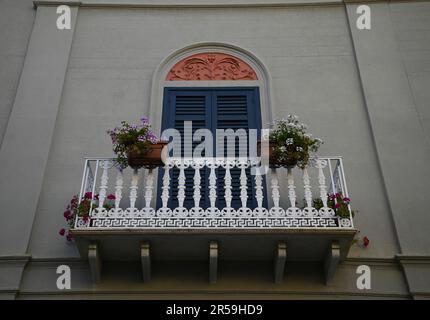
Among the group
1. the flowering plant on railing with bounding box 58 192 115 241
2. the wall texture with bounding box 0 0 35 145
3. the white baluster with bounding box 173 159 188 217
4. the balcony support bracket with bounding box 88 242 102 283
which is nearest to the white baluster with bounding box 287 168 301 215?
the white baluster with bounding box 173 159 188 217

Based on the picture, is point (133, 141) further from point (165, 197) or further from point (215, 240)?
point (215, 240)

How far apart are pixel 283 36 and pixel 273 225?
15.5 feet

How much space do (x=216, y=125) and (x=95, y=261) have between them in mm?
3267

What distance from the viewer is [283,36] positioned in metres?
11.1

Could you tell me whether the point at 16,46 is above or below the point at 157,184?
above

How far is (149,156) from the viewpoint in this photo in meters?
8.30

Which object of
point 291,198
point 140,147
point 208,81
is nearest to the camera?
point 291,198

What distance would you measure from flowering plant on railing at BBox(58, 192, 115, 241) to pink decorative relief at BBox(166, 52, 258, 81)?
3197 millimetres

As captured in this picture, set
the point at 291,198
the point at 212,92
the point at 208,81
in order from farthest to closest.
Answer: the point at 208,81 → the point at 212,92 → the point at 291,198

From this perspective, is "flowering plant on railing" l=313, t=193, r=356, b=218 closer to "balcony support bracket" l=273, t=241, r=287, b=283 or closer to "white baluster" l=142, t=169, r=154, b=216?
"balcony support bracket" l=273, t=241, r=287, b=283

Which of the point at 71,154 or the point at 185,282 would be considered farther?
the point at 71,154

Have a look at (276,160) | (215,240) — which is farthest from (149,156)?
(276,160)
